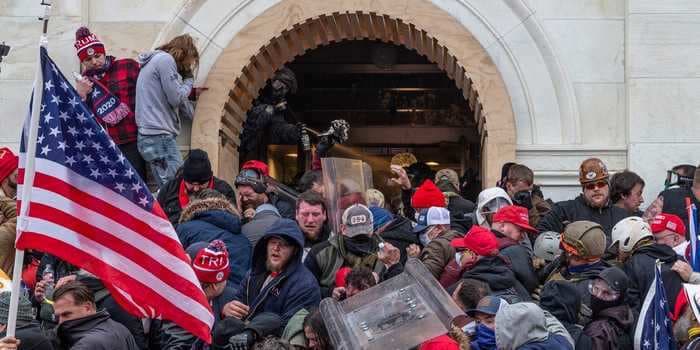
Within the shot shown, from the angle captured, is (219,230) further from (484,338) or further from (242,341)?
(484,338)

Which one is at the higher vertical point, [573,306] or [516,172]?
[516,172]

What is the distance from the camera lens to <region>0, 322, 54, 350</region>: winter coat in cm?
941

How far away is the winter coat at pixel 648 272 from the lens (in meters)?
10.9

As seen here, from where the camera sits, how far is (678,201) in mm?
13047

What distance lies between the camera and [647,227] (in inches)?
445

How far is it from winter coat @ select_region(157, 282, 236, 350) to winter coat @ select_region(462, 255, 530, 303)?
1.72m

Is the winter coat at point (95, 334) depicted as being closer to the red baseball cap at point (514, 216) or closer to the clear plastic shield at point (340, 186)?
the clear plastic shield at point (340, 186)

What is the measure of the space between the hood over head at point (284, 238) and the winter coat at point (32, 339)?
1.77 m

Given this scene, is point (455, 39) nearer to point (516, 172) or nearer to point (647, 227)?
point (516, 172)

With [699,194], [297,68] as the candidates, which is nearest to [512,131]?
[699,194]

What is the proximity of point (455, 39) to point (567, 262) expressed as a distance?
403 centimetres

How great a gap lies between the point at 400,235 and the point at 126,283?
3.25 meters

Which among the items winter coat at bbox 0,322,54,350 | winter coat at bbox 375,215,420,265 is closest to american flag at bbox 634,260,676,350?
winter coat at bbox 375,215,420,265

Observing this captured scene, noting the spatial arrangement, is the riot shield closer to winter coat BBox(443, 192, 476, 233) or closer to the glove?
the glove
